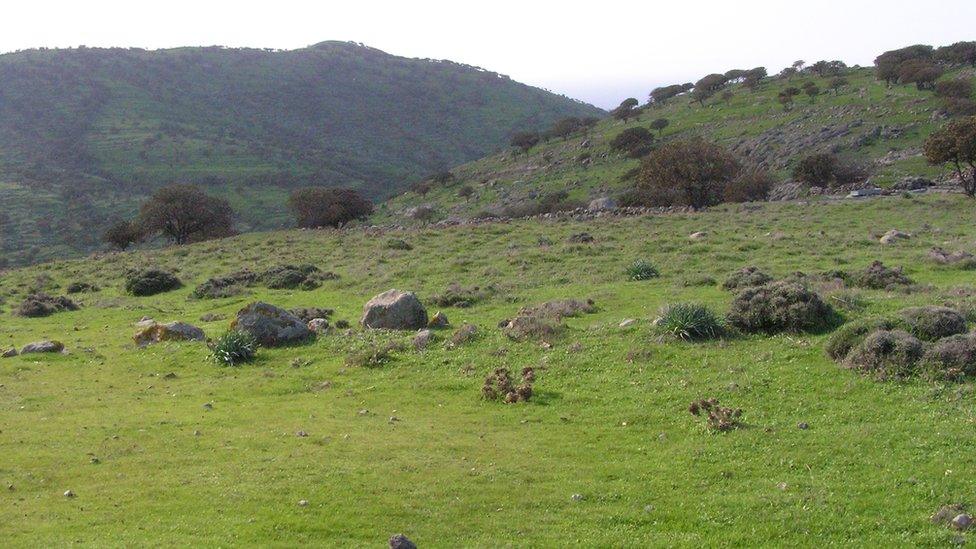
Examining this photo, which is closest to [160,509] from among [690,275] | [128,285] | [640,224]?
[690,275]

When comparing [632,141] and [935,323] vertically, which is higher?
[632,141]

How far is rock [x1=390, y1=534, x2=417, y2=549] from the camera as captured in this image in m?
9.29

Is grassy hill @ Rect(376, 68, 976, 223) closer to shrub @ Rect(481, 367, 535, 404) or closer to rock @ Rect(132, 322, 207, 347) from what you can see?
shrub @ Rect(481, 367, 535, 404)

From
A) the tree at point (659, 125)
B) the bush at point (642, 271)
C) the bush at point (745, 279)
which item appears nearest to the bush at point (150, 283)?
the bush at point (642, 271)

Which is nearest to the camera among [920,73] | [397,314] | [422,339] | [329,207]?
[422,339]

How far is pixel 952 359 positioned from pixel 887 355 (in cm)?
105

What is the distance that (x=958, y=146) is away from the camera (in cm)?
4531

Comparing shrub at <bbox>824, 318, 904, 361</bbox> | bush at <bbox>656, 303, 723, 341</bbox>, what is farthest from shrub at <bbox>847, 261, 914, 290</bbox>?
bush at <bbox>656, 303, 723, 341</bbox>

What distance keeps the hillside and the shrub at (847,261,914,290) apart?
84474 millimetres

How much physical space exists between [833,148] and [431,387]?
6773 cm

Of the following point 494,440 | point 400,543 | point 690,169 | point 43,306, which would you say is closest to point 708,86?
point 690,169

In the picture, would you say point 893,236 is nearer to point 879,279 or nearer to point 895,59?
point 879,279

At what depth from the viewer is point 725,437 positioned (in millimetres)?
12438

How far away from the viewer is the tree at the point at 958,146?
45.1 metres
